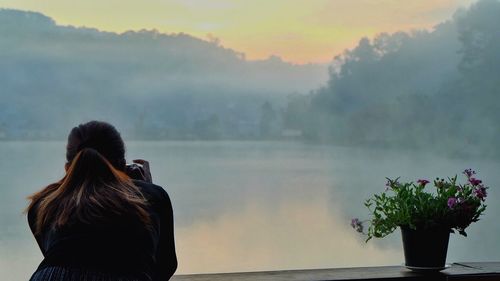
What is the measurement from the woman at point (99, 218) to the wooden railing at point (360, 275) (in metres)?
0.49

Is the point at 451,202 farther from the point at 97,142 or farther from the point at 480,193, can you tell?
the point at 97,142

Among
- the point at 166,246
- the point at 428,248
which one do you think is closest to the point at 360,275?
the point at 428,248

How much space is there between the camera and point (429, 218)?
7.42ft

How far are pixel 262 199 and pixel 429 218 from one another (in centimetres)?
96

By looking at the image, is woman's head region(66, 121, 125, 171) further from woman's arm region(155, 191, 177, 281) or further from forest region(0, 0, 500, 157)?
forest region(0, 0, 500, 157)

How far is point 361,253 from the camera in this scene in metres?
2.94

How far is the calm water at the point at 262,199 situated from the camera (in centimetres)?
273

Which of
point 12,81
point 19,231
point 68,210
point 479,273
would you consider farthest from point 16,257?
point 479,273

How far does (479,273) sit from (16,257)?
1.80m

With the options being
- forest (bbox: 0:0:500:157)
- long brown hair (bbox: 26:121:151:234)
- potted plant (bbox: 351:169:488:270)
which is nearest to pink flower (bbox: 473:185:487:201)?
potted plant (bbox: 351:169:488:270)

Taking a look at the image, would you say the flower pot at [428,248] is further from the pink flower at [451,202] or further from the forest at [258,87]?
the forest at [258,87]

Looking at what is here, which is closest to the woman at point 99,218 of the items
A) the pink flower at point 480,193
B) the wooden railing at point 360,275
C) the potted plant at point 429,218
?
the wooden railing at point 360,275

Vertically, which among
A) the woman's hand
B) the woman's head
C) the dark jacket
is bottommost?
the dark jacket

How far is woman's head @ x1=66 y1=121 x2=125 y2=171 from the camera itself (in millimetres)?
1702
